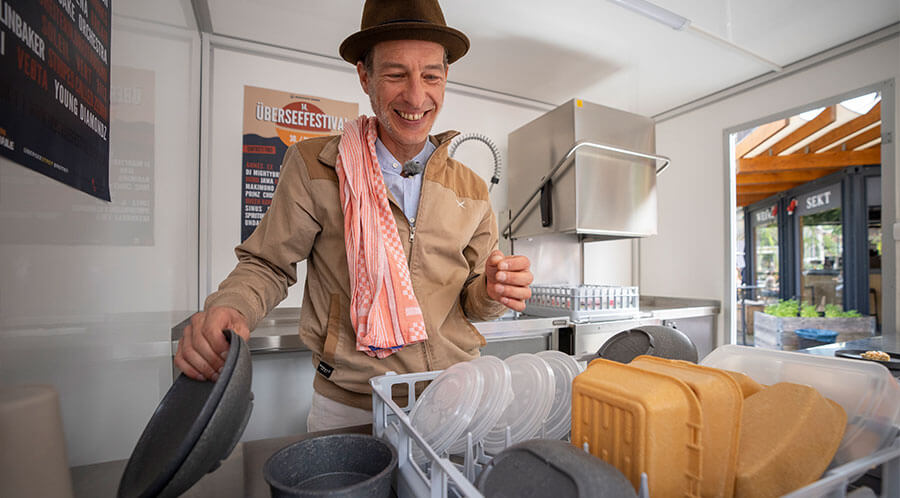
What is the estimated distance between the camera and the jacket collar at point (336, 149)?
992 mm

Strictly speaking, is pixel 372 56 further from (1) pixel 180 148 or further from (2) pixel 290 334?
(2) pixel 290 334

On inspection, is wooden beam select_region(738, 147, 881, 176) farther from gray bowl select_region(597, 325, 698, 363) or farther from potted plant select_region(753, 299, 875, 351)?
gray bowl select_region(597, 325, 698, 363)

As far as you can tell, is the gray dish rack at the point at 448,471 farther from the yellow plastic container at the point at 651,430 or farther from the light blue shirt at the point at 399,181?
the light blue shirt at the point at 399,181

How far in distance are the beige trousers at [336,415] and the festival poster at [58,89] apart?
658mm

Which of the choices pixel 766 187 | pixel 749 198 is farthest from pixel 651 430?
pixel 749 198

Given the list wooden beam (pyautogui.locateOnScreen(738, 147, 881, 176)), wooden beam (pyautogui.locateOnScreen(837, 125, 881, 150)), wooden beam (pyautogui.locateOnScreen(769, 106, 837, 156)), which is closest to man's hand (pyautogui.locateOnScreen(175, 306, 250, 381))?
wooden beam (pyautogui.locateOnScreen(769, 106, 837, 156))

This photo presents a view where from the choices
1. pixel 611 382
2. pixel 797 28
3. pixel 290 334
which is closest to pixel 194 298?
pixel 290 334

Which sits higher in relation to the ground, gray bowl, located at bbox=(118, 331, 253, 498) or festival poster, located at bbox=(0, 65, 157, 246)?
festival poster, located at bbox=(0, 65, 157, 246)

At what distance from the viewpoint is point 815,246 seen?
4445 mm

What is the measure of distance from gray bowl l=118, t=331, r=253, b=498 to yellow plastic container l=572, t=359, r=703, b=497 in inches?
14.1

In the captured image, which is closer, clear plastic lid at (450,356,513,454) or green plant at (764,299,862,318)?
clear plastic lid at (450,356,513,454)

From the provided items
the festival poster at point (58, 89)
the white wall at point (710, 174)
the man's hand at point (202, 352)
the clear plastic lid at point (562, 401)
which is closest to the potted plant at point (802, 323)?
the white wall at point (710, 174)

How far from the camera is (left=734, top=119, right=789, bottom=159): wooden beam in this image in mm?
2916

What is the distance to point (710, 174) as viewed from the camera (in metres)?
2.70
